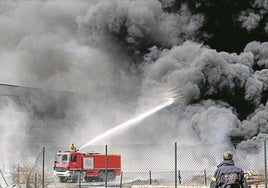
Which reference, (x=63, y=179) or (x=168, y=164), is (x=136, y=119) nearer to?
(x=168, y=164)

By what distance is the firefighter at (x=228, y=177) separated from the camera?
10.2 metres

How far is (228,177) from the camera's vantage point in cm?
1020

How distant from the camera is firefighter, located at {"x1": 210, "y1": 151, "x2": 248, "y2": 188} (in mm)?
10180

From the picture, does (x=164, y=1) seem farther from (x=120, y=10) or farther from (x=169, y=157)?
(x=169, y=157)

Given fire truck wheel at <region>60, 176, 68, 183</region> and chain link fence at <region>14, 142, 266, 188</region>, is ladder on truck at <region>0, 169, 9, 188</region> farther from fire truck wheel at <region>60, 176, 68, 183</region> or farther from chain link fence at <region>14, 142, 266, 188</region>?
fire truck wheel at <region>60, 176, 68, 183</region>

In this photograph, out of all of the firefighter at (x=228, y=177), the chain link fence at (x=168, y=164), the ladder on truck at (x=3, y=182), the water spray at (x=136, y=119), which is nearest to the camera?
the firefighter at (x=228, y=177)

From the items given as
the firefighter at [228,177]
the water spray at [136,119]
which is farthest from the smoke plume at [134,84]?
the firefighter at [228,177]

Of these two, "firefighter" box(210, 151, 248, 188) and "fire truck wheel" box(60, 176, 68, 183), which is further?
"fire truck wheel" box(60, 176, 68, 183)

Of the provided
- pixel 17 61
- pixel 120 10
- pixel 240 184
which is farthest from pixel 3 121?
pixel 240 184

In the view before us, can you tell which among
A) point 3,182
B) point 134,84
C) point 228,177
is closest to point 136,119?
point 134,84

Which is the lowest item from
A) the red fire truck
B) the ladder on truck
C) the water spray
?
the ladder on truck

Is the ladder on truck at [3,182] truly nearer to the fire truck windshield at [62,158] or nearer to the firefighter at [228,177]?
the fire truck windshield at [62,158]

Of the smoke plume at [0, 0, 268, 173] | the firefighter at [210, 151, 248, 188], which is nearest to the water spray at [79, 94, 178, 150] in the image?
the smoke plume at [0, 0, 268, 173]

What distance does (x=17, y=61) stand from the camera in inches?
1575
